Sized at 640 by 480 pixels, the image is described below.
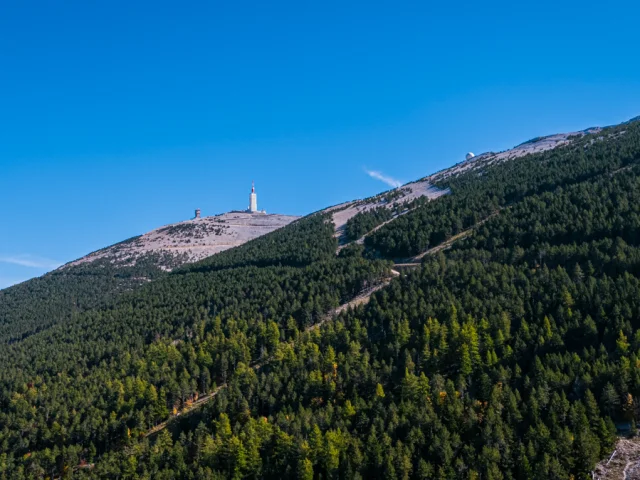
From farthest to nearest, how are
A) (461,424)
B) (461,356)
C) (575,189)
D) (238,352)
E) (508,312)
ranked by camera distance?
(575,189) → (238,352) → (508,312) → (461,356) → (461,424)

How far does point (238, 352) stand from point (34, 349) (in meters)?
62.9

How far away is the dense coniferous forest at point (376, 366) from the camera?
2080 inches

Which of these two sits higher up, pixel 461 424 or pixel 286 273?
pixel 286 273

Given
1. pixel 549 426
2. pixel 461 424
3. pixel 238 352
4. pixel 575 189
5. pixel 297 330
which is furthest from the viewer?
pixel 575 189

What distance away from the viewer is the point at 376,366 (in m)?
72.2

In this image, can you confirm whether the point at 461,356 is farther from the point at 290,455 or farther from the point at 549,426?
the point at 290,455

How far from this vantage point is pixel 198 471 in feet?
191

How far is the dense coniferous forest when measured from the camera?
173ft

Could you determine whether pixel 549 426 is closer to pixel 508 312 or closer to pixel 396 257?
pixel 508 312

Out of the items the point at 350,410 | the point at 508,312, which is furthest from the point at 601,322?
the point at 350,410

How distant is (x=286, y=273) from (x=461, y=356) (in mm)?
71897

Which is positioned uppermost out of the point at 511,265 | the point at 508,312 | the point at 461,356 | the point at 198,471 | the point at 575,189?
the point at 575,189

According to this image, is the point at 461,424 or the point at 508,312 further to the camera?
the point at 508,312

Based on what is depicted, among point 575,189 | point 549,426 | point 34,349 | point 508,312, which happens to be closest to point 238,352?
point 508,312
